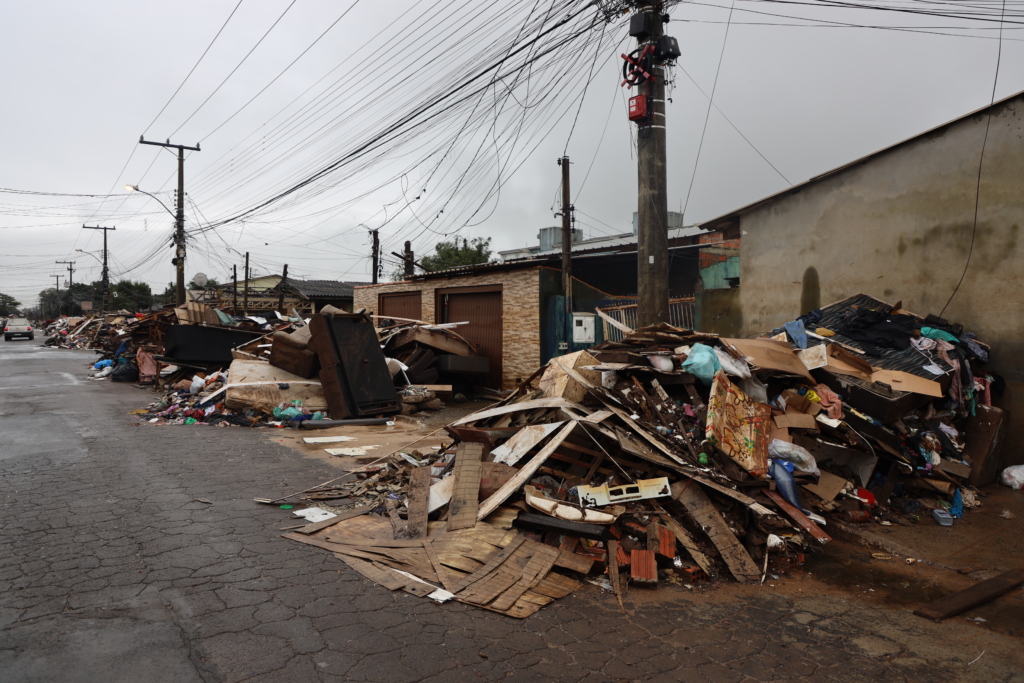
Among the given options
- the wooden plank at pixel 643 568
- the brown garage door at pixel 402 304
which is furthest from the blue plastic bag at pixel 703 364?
the brown garage door at pixel 402 304

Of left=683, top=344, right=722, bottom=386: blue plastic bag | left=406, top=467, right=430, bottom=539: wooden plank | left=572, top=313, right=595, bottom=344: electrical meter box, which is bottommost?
left=406, top=467, right=430, bottom=539: wooden plank

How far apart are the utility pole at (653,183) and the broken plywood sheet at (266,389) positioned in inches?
263

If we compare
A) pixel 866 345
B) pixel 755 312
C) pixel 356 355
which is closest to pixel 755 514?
pixel 866 345

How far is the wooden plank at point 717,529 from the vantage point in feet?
14.6

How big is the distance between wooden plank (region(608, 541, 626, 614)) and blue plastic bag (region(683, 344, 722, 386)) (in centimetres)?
225

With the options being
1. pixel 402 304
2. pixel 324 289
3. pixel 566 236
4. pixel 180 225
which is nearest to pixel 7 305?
pixel 324 289

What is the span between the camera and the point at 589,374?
6.73 m

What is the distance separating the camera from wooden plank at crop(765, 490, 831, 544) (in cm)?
489

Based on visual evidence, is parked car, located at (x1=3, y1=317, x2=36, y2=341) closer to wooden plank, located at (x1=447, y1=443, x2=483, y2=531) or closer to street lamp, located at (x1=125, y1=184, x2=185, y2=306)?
street lamp, located at (x1=125, y1=184, x2=185, y2=306)

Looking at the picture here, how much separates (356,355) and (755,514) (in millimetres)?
8163

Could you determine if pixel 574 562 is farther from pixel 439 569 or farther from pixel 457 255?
pixel 457 255

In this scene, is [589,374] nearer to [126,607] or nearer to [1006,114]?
[126,607]

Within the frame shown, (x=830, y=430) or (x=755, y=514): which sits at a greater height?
(x=830, y=430)

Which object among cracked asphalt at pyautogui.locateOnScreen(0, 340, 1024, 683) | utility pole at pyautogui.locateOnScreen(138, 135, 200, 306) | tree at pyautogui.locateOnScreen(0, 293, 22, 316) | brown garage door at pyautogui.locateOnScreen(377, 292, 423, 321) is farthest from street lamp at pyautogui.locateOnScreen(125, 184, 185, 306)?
tree at pyautogui.locateOnScreen(0, 293, 22, 316)
